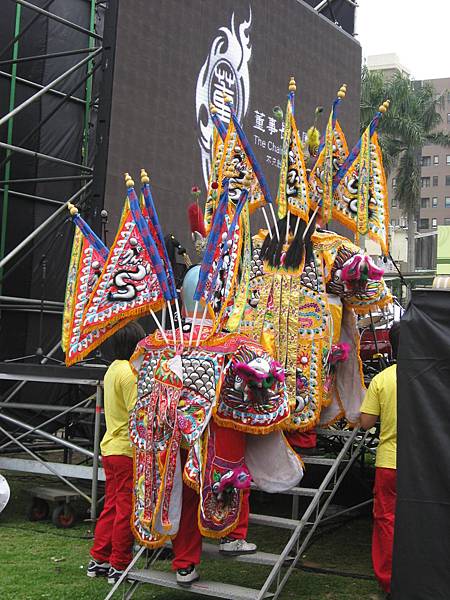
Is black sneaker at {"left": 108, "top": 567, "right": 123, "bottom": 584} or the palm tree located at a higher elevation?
the palm tree

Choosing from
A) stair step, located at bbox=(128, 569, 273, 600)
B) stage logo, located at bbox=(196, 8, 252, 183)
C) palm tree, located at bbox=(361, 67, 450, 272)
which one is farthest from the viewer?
palm tree, located at bbox=(361, 67, 450, 272)

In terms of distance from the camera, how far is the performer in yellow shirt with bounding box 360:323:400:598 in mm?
4328

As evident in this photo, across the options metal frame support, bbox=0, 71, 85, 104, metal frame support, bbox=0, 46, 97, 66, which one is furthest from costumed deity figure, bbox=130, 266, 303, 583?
metal frame support, bbox=0, 71, 85, 104

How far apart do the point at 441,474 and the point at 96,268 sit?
210cm

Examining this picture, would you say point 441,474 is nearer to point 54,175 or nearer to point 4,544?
point 4,544

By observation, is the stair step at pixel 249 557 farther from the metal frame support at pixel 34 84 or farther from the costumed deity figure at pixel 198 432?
the metal frame support at pixel 34 84

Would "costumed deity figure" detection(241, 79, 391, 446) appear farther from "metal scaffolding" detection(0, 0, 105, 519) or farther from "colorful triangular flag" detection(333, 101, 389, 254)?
"metal scaffolding" detection(0, 0, 105, 519)

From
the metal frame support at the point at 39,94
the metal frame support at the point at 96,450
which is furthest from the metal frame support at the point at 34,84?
the metal frame support at the point at 96,450

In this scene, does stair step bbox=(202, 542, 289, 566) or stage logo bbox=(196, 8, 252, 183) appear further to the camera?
stage logo bbox=(196, 8, 252, 183)

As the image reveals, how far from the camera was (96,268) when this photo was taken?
442 centimetres

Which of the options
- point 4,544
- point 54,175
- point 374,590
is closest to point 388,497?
point 374,590

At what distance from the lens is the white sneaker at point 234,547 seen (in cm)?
417

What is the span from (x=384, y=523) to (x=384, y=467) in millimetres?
293

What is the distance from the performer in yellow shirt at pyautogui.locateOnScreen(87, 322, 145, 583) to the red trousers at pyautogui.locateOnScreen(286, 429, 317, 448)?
96 centimetres
